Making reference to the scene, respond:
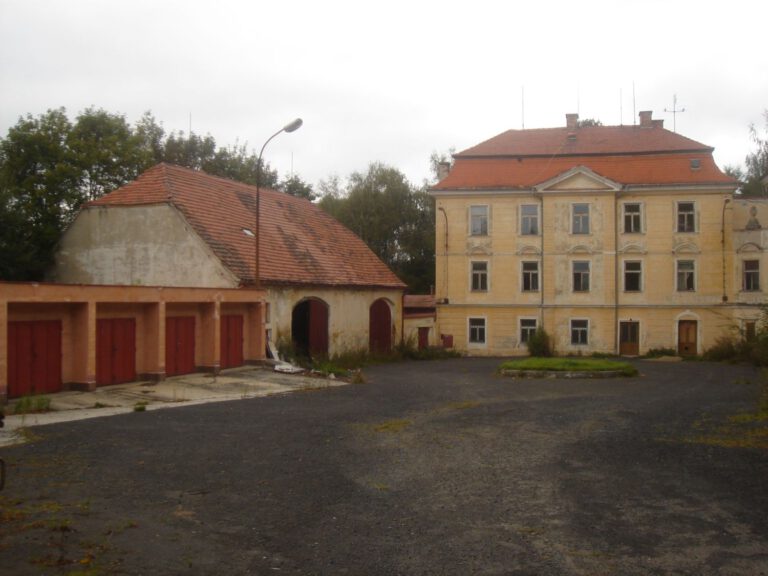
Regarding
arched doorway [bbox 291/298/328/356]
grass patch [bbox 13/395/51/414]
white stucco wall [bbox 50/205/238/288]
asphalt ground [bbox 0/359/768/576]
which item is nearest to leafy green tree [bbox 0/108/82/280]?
white stucco wall [bbox 50/205/238/288]

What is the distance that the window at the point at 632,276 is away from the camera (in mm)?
38375

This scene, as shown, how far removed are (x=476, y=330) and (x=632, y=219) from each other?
9.29 m

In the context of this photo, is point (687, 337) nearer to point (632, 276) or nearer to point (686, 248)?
point (632, 276)

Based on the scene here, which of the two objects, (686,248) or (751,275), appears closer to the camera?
(751,275)

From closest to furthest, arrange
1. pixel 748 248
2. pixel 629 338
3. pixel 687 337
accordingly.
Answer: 1. pixel 748 248
2. pixel 687 337
3. pixel 629 338

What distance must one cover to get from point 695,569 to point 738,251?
34375 millimetres

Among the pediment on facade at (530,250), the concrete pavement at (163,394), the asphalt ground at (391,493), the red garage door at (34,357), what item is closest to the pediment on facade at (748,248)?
the pediment on facade at (530,250)

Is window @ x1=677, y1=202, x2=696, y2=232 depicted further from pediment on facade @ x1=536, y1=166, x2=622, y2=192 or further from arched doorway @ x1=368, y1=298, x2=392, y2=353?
arched doorway @ x1=368, y1=298, x2=392, y2=353

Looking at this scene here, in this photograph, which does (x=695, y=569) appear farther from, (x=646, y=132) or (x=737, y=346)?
(x=646, y=132)

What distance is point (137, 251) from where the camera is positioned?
27250 millimetres

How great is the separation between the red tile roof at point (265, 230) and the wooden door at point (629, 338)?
11032mm

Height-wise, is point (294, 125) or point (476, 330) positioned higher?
point (294, 125)

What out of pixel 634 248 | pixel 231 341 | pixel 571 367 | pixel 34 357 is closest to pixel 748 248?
pixel 634 248

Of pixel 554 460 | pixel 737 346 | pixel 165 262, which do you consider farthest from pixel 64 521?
pixel 737 346
